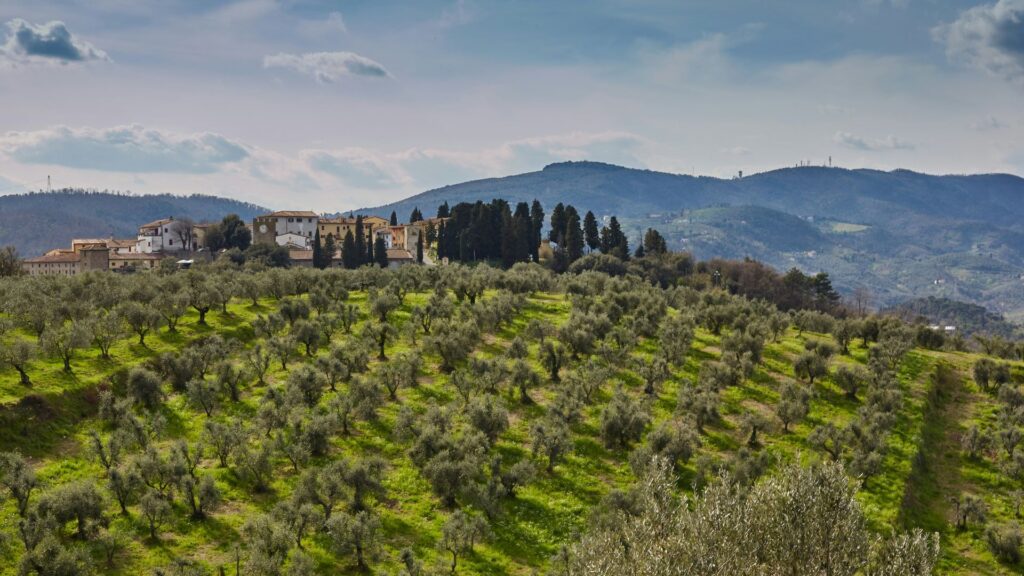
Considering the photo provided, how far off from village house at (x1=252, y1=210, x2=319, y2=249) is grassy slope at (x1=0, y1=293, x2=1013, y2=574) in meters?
111

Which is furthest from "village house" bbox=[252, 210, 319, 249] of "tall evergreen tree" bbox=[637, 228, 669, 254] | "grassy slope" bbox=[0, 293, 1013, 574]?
"grassy slope" bbox=[0, 293, 1013, 574]

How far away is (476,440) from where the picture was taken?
149 feet

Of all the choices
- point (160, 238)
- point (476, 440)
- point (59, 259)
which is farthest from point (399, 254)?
point (476, 440)

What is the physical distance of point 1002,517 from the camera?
1853 inches

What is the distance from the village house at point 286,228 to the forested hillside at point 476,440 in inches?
3708

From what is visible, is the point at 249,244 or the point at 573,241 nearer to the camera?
the point at 573,241

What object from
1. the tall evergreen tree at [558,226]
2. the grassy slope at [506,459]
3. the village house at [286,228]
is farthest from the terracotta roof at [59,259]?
the grassy slope at [506,459]

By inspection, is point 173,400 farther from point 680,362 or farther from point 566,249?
point 566,249

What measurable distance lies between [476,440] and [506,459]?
373cm

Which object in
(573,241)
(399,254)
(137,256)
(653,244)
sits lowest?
(137,256)

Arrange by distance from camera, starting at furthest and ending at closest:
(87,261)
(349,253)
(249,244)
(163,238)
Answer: (163,238)
(249,244)
(87,261)
(349,253)

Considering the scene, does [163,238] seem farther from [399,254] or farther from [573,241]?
[573,241]

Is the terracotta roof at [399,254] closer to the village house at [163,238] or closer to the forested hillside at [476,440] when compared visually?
the village house at [163,238]

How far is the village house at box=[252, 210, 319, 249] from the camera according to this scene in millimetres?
178375
